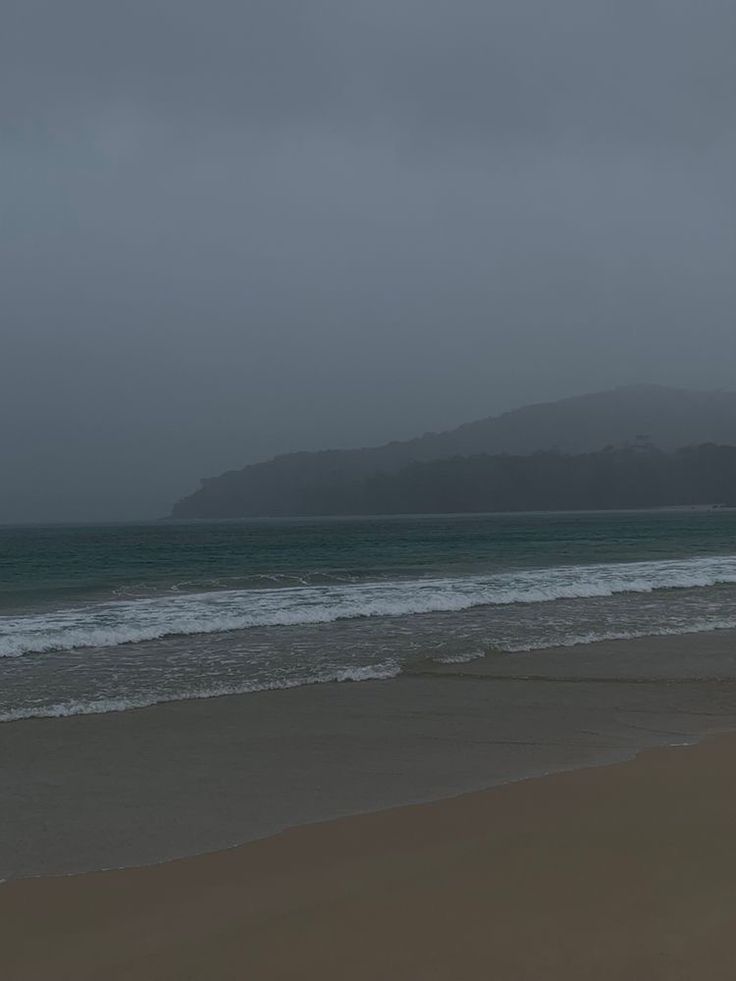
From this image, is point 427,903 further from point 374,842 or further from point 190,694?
point 190,694

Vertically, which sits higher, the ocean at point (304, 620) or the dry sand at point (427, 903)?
the dry sand at point (427, 903)

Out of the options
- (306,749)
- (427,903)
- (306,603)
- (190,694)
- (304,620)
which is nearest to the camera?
(427,903)

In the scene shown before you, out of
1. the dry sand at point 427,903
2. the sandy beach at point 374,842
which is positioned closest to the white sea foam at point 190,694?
the sandy beach at point 374,842

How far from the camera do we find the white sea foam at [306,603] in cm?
1525

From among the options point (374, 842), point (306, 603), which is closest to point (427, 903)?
point (374, 842)

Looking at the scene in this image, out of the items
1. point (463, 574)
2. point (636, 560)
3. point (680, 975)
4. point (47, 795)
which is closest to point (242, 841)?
point (47, 795)

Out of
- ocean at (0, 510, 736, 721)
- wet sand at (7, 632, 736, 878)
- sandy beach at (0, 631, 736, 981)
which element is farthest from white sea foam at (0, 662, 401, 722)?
sandy beach at (0, 631, 736, 981)

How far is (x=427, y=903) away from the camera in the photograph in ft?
13.1

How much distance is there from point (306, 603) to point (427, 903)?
15.6 m

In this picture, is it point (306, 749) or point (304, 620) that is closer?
point (306, 749)

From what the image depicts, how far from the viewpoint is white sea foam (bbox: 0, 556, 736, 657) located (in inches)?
600

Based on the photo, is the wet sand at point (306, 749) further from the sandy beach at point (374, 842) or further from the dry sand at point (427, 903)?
the dry sand at point (427, 903)

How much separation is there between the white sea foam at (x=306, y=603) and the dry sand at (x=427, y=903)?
10294 mm

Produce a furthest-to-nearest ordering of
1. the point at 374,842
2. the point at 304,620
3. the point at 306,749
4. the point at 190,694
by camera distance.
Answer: the point at 304,620 → the point at 190,694 → the point at 306,749 → the point at 374,842
